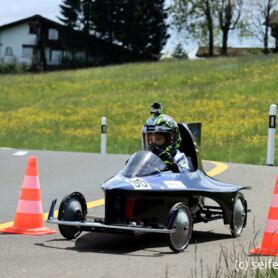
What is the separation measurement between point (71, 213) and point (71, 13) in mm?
80819

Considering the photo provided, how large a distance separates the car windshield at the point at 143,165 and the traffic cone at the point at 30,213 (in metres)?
1.16

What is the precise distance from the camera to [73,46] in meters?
85.1

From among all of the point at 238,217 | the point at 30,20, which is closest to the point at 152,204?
the point at 238,217

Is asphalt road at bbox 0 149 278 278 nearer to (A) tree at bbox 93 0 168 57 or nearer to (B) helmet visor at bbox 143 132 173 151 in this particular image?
(B) helmet visor at bbox 143 132 173 151

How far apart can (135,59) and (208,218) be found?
74614mm

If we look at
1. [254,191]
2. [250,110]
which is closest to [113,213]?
[254,191]

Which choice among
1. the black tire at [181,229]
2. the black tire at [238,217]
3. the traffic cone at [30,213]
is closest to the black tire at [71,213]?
the traffic cone at [30,213]

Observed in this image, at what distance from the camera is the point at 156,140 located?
779cm

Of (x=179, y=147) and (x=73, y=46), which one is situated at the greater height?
(x=73, y=46)

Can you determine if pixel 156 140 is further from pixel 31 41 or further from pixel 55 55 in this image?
pixel 31 41

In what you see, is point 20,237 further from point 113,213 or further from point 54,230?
point 113,213

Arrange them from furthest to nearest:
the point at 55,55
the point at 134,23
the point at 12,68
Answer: the point at 55,55 → the point at 12,68 → the point at 134,23

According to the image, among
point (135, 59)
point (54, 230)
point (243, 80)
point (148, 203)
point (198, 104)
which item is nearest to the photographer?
point (148, 203)

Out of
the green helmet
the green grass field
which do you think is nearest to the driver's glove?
the green helmet
